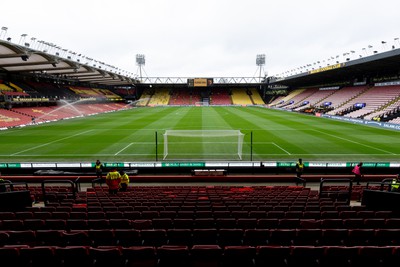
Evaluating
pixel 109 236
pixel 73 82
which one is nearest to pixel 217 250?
pixel 109 236

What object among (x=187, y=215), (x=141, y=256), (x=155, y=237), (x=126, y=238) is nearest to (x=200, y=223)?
(x=187, y=215)

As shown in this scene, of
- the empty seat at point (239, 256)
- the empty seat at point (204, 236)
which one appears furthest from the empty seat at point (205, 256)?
the empty seat at point (204, 236)

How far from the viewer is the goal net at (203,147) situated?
19453 mm

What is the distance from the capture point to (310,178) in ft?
46.7

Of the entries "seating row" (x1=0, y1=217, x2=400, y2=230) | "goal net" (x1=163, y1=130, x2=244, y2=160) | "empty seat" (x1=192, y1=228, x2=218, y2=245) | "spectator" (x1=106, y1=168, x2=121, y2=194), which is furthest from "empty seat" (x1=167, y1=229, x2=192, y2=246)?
"goal net" (x1=163, y1=130, x2=244, y2=160)

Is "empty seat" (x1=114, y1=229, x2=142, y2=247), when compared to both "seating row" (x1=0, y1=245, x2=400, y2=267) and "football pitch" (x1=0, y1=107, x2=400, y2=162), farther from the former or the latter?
"football pitch" (x1=0, y1=107, x2=400, y2=162)

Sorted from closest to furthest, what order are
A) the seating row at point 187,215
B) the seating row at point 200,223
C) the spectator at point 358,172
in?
1. the seating row at point 200,223
2. the seating row at point 187,215
3. the spectator at point 358,172

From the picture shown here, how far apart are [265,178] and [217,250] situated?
11.0 metres

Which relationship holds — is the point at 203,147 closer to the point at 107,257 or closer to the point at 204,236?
the point at 204,236

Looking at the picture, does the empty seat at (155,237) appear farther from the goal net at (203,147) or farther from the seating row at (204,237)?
the goal net at (203,147)

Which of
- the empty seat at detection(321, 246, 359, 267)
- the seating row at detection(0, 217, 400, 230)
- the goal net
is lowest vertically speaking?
the goal net

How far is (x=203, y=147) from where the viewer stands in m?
22.6

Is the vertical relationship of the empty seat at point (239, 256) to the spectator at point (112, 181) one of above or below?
above

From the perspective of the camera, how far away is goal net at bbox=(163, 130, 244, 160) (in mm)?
19453
